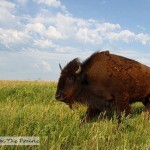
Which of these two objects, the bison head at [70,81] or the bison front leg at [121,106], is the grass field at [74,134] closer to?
the bison front leg at [121,106]

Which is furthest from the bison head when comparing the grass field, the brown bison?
the grass field

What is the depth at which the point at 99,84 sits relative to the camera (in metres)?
10.6

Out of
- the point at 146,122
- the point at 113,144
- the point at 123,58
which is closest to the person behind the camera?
the point at 113,144

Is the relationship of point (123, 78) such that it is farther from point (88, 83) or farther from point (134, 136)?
point (134, 136)

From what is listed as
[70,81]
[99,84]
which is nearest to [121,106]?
[99,84]

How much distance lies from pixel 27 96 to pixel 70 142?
11.0 metres

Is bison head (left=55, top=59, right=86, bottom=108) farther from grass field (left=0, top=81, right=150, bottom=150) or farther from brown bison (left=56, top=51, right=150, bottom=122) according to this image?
grass field (left=0, top=81, right=150, bottom=150)

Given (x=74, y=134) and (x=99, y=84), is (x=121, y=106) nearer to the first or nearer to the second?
(x=99, y=84)

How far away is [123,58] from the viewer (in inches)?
453

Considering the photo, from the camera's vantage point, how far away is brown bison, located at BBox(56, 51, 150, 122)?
1056 centimetres

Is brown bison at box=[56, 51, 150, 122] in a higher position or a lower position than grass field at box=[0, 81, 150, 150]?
higher

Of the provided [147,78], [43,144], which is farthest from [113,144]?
[147,78]

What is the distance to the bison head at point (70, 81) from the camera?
10.6m

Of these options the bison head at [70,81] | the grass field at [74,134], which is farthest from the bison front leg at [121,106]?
the grass field at [74,134]
